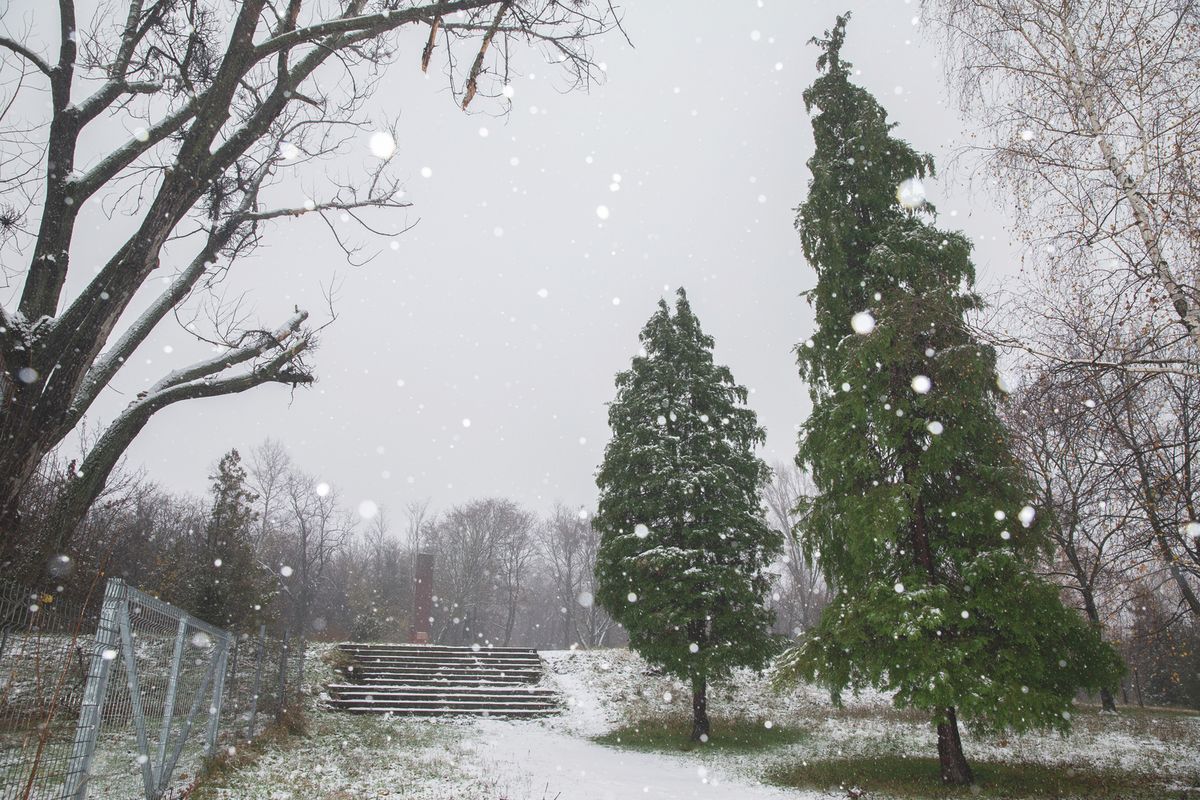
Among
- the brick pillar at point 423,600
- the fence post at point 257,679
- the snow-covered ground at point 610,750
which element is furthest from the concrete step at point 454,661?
the fence post at point 257,679

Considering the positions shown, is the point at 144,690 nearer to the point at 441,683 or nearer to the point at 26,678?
the point at 26,678

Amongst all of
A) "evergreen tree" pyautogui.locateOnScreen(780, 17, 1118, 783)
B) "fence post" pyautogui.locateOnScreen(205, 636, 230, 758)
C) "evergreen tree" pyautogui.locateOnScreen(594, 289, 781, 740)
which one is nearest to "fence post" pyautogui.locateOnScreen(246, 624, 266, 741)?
"fence post" pyautogui.locateOnScreen(205, 636, 230, 758)

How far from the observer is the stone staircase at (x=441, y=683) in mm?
16281

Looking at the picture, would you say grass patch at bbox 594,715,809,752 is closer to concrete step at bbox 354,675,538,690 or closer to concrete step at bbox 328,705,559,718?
concrete step at bbox 328,705,559,718

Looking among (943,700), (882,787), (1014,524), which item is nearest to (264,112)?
(943,700)

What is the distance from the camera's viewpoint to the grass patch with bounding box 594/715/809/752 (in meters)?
12.9

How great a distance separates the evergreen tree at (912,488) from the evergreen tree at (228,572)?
12.7 m

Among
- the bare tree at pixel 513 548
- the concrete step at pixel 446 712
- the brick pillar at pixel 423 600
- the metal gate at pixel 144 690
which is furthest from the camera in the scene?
the bare tree at pixel 513 548

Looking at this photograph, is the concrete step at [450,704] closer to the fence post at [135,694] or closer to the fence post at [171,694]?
the fence post at [171,694]

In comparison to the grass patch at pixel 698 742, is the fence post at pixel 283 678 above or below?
above

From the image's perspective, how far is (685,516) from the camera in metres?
14.1

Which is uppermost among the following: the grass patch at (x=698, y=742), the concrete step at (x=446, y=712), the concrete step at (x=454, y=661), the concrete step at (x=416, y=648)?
the concrete step at (x=416, y=648)

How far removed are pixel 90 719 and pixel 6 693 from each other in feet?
4.06

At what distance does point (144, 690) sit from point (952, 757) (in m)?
9.96
